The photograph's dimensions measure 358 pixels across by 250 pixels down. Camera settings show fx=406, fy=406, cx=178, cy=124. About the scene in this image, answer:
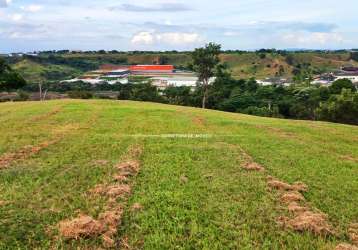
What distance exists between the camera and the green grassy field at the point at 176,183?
6.57 metres

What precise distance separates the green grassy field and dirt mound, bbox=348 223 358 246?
0.32ft

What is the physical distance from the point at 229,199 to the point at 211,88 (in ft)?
179

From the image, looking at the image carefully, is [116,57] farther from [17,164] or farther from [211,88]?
[17,164]

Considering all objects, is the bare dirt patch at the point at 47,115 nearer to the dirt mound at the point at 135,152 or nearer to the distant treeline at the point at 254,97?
the dirt mound at the point at 135,152

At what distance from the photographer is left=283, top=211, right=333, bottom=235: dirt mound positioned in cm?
684

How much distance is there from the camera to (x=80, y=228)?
6.56 m

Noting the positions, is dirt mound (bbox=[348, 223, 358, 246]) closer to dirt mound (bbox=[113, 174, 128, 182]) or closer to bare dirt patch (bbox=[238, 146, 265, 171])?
bare dirt patch (bbox=[238, 146, 265, 171])

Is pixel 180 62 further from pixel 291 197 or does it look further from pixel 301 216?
pixel 301 216

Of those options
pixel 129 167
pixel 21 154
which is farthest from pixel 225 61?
pixel 129 167

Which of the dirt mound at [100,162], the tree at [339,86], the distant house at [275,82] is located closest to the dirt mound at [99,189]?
the dirt mound at [100,162]

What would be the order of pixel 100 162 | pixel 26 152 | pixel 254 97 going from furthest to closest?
pixel 254 97 < pixel 26 152 < pixel 100 162

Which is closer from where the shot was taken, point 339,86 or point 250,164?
point 250,164

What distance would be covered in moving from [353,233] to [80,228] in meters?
4.53

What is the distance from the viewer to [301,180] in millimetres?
10234
